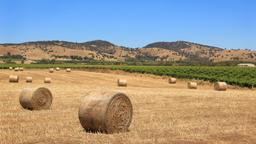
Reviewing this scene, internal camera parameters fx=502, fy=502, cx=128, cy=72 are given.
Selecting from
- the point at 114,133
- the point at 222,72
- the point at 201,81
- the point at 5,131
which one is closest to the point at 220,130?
the point at 114,133

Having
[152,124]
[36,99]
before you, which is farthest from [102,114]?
[36,99]

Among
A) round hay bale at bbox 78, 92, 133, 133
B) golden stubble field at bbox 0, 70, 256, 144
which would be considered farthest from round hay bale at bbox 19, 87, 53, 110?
round hay bale at bbox 78, 92, 133, 133

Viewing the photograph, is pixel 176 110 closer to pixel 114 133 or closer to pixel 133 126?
pixel 133 126

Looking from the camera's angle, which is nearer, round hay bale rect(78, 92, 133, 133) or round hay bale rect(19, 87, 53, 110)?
round hay bale rect(78, 92, 133, 133)

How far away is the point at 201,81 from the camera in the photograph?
200 feet

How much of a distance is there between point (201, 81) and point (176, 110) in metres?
37.6

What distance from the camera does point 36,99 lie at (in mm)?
24250

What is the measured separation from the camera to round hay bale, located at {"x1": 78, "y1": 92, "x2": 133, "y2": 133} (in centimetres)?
1611

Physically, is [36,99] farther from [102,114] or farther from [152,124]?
[102,114]

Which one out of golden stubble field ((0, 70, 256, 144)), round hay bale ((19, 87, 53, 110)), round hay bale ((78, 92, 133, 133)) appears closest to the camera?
golden stubble field ((0, 70, 256, 144))

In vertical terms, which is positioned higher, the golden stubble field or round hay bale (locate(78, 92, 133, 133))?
round hay bale (locate(78, 92, 133, 133))

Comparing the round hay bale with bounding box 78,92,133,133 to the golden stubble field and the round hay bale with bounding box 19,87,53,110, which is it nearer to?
the golden stubble field

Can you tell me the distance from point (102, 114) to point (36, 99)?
29.4 ft

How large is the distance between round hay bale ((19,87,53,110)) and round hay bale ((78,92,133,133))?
795 centimetres
